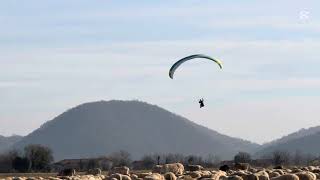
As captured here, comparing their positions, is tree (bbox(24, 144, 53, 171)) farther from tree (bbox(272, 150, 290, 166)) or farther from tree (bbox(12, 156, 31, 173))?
tree (bbox(272, 150, 290, 166))

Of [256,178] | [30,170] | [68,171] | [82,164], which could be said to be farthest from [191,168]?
[82,164]

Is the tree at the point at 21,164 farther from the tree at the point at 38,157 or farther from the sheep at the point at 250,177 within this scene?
the sheep at the point at 250,177

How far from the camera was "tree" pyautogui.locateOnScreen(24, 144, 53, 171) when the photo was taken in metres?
122

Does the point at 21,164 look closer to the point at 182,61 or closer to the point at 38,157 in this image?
the point at 38,157

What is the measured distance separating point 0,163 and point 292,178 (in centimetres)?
10150

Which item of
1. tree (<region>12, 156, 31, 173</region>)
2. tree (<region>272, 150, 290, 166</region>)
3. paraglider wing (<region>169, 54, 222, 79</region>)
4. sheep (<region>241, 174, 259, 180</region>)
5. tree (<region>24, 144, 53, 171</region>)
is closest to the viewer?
sheep (<region>241, 174, 259, 180</region>)

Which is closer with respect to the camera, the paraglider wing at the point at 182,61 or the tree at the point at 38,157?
the paraglider wing at the point at 182,61

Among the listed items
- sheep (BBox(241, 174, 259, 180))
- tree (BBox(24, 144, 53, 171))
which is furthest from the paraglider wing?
tree (BBox(24, 144, 53, 171))

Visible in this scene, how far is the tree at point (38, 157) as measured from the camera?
12204cm

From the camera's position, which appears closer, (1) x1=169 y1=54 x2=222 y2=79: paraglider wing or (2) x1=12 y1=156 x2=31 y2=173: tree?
(1) x1=169 y1=54 x2=222 y2=79: paraglider wing

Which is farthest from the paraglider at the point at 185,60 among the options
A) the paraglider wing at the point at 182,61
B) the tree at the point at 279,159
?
the tree at the point at 279,159

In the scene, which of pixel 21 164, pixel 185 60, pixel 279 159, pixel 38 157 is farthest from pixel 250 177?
pixel 279 159

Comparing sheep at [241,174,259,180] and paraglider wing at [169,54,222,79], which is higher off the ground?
paraglider wing at [169,54,222,79]

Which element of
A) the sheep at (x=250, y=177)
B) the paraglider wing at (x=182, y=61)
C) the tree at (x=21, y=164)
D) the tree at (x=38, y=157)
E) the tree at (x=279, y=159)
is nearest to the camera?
the sheep at (x=250, y=177)
